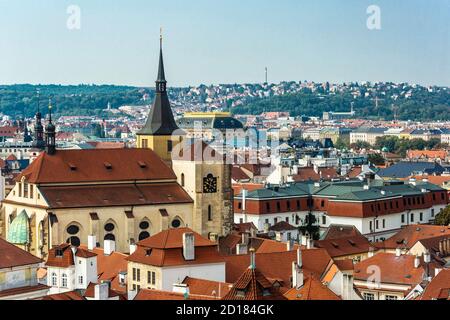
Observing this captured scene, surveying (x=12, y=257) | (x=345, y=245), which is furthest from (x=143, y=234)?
(x=12, y=257)

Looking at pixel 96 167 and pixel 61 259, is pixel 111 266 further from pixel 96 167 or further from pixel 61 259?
pixel 96 167

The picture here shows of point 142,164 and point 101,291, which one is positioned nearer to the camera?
point 101,291

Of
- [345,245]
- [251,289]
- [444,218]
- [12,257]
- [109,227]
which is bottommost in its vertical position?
[444,218]

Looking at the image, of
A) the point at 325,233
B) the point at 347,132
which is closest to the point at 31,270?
the point at 325,233

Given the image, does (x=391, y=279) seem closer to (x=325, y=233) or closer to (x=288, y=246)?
(x=288, y=246)

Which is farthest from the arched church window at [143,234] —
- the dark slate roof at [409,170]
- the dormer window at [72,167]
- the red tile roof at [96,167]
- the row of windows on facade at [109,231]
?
the dark slate roof at [409,170]
